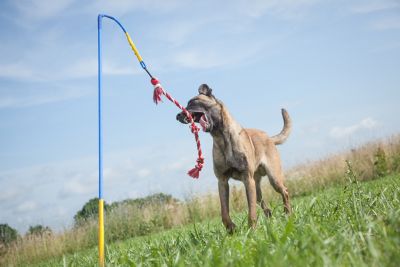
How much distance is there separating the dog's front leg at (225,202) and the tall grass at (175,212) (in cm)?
1010

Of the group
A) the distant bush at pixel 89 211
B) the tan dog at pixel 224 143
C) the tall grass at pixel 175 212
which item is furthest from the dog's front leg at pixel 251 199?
the distant bush at pixel 89 211

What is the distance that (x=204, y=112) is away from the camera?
5.96 m

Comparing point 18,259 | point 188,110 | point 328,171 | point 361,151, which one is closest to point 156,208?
point 18,259

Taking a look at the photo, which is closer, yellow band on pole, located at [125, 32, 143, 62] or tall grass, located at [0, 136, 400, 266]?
yellow band on pole, located at [125, 32, 143, 62]

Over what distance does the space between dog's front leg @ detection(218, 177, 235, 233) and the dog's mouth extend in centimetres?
77

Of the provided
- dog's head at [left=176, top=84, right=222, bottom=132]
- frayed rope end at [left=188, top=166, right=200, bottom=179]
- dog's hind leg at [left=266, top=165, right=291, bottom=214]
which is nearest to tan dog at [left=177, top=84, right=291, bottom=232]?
dog's head at [left=176, top=84, right=222, bottom=132]

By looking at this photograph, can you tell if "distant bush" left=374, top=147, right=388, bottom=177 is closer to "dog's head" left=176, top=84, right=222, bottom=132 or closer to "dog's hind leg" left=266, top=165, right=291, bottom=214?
"dog's hind leg" left=266, top=165, right=291, bottom=214

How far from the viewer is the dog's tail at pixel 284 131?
26.4ft

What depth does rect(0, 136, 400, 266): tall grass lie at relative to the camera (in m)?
16.3

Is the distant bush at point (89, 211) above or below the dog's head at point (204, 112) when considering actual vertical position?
below

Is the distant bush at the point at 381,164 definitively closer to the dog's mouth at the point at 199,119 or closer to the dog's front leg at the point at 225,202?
the dog's front leg at the point at 225,202

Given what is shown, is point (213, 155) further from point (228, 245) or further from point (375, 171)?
point (375, 171)

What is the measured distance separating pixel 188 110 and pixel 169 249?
2.17 metres

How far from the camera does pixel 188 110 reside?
19.5 ft
